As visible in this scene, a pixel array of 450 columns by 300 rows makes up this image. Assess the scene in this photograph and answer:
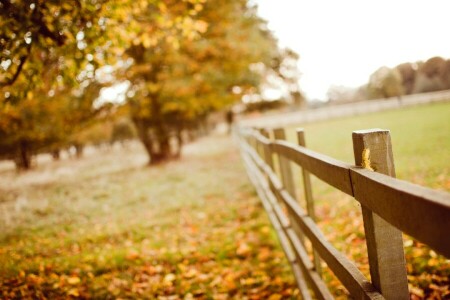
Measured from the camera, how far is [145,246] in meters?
5.20

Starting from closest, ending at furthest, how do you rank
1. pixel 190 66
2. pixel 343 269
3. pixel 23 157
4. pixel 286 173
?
pixel 343 269 < pixel 286 173 < pixel 190 66 < pixel 23 157

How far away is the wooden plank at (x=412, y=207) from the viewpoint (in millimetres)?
1004

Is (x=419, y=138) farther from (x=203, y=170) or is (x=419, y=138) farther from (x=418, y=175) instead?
(x=203, y=170)

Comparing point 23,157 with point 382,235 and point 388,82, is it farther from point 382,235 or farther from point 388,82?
point 382,235

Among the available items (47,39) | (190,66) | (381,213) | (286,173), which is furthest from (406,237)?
(190,66)

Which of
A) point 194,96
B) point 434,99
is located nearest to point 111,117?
point 194,96

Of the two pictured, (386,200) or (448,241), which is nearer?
(448,241)

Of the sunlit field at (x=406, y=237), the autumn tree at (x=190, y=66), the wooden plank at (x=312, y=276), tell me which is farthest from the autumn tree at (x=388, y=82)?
the wooden plank at (x=312, y=276)

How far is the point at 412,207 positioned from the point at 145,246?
4.63m

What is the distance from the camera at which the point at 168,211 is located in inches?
285

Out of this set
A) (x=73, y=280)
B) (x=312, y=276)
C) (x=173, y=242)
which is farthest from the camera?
(x=173, y=242)

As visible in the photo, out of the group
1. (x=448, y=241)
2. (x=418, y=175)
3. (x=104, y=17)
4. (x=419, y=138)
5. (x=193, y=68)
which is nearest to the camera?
(x=448, y=241)

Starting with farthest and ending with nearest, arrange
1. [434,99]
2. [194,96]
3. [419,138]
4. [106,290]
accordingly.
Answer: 1. [434,99]
2. [194,96]
3. [419,138]
4. [106,290]

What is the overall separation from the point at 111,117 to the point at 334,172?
45.1 feet
